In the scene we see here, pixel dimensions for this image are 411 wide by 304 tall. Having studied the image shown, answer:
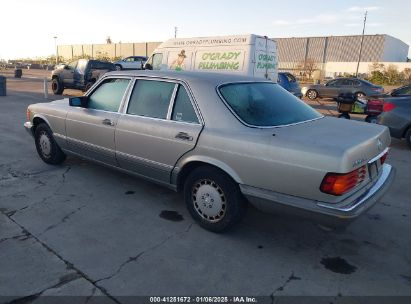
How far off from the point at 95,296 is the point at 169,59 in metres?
11.7

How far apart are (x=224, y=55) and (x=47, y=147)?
307 inches

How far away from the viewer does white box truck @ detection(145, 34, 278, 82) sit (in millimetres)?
11195

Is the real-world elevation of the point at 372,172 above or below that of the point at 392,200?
above

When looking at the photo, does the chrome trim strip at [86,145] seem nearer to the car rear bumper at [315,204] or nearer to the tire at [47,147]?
the tire at [47,147]

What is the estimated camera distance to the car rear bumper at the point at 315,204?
8.83 feet

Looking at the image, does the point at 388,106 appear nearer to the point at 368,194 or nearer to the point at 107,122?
the point at 368,194

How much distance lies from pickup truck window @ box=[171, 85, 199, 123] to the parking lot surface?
1195 mm

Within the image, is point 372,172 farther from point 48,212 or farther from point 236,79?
point 48,212

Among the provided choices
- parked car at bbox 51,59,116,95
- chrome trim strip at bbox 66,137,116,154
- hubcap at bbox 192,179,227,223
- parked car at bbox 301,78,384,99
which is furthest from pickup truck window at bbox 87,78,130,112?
parked car at bbox 301,78,384,99

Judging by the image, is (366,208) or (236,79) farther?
(236,79)

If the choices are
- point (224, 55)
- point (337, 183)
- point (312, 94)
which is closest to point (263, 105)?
point (337, 183)

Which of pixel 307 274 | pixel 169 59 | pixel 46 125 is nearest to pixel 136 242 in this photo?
pixel 307 274

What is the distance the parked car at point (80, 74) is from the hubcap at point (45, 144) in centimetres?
1055

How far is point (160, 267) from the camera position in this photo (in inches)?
115
